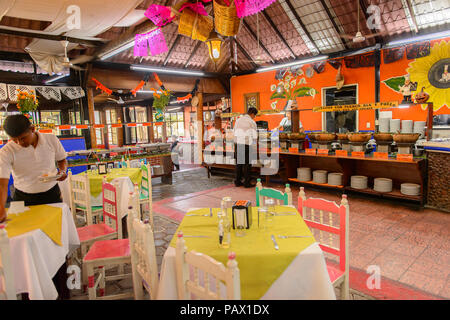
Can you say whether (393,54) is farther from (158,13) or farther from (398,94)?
(158,13)

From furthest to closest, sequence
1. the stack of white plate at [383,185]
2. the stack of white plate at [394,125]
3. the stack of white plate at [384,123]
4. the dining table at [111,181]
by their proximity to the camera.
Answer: the stack of white plate at [384,123] → the stack of white plate at [394,125] → the stack of white plate at [383,185] → the dining table at [111,181]

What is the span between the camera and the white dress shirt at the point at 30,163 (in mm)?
2547

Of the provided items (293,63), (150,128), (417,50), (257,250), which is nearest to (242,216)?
(257,250)

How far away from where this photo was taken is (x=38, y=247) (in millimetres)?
2004

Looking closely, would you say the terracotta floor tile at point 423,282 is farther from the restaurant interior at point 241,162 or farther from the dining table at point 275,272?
the dining table at point 275,272

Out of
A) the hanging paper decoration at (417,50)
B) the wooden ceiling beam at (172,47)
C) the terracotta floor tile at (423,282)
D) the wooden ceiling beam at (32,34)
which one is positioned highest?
the wooden ceiling beam at (172,47)

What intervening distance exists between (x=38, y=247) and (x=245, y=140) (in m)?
5.01

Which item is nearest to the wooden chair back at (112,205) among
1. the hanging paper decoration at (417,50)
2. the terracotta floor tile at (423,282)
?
the terracotta floor tile at (423,282)

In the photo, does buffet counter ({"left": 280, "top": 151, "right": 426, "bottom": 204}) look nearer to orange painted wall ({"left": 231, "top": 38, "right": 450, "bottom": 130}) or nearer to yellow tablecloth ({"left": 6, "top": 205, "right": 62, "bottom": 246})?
orange painted wall ({"left": 231, "top": 38, "right": 450, "bottom": 130})

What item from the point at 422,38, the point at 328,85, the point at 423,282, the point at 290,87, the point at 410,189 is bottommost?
the point at 423,282

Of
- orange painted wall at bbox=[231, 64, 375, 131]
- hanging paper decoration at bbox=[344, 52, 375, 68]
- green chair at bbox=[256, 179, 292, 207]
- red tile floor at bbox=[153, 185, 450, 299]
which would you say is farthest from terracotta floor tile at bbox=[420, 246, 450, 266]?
hanging paper decoration at bbox=[344, 52, 375, 68]
